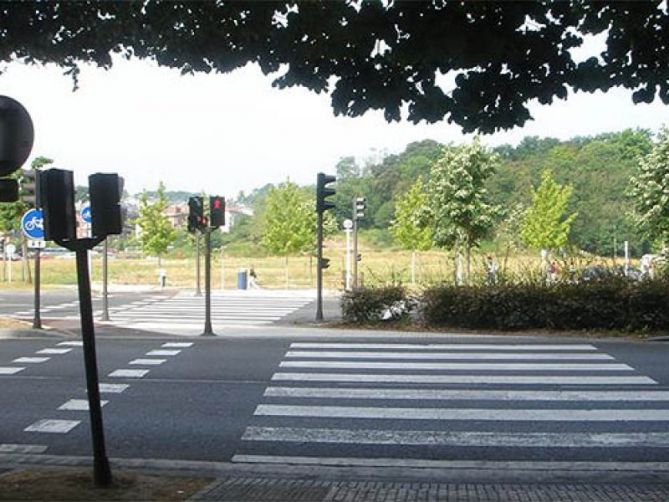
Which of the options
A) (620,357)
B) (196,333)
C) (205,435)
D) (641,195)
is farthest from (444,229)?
(205,435)

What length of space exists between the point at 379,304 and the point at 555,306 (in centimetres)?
405

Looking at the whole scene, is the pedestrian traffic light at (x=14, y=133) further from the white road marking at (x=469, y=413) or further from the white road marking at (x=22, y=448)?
the white road marking at (x=469, y=413)

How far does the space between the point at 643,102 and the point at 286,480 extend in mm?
4092

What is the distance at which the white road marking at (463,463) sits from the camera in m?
7.39

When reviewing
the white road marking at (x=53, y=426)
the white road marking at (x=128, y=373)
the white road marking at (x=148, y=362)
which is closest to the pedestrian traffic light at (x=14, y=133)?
the white road marking at (x=53, y=426)

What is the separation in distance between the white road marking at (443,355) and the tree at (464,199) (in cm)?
2003

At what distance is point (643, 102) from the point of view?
6.13 meters

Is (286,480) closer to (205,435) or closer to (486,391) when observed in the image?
(205,435)

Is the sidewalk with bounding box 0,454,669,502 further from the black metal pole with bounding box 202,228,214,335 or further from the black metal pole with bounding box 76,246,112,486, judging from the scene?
the black metal pole with bounding box 202,228,214,335

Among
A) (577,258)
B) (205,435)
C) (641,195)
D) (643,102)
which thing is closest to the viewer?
(643,102)

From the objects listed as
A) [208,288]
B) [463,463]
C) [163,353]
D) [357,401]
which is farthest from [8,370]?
Result: [463,463]

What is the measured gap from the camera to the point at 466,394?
11.0 metres

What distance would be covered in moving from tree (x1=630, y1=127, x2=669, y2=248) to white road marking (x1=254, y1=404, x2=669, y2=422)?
23763 mm

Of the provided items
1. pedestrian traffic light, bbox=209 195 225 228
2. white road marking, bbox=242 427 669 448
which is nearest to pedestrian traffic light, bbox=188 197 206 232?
pedestrian traffic light, bbox=209 195 225 228
